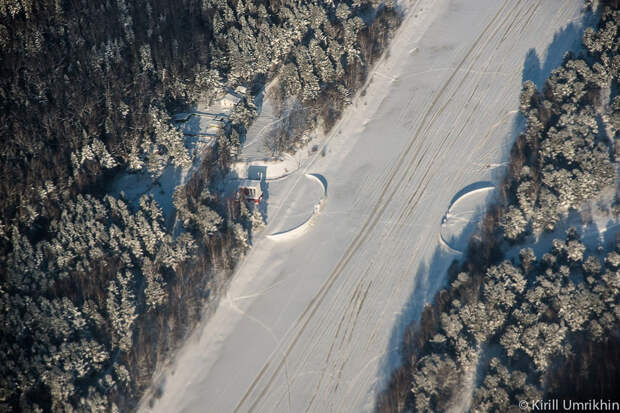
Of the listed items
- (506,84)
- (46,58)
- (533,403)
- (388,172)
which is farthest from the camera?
(46,58)

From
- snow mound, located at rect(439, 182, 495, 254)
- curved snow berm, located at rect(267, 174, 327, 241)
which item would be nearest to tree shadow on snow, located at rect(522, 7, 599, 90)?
snow mound, located at rect(439, 182, 495, 254)

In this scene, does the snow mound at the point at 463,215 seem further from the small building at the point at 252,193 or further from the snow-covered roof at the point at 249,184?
the snow-covered roof at the point at 249,184

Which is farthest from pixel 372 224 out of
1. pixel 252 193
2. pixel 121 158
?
pixel 121 158

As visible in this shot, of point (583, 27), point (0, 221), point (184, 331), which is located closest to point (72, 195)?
point (0, 221)

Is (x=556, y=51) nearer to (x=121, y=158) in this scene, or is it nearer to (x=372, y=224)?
(x=372, y=224)

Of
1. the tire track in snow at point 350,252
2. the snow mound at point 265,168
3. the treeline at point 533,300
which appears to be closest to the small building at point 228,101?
the snow mound at point 265,168

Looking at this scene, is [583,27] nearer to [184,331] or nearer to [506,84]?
[506,84]
